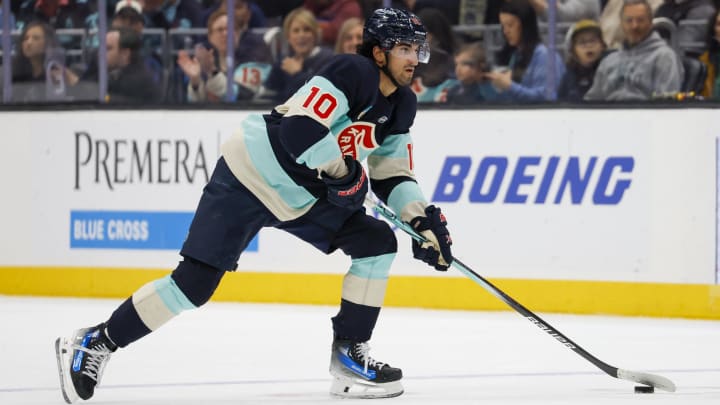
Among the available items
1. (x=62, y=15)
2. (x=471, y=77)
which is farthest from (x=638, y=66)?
(x=62, y=15)

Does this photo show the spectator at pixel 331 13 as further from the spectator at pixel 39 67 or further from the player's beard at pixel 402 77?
the player's beard at pixel 402 77

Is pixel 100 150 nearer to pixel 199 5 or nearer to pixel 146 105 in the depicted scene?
pixel 146 105

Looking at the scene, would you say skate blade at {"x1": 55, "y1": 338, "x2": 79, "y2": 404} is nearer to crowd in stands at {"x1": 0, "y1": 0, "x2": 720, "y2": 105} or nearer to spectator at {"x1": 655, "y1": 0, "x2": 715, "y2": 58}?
crowd in stands at {"x1": 0, "y1": 0, "x2": 720, "y2": 105}

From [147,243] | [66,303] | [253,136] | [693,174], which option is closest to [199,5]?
[147,243]

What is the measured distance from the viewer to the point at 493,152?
5766 mm

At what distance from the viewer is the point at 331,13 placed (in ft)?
20.6

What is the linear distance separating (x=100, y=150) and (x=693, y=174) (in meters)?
2.81

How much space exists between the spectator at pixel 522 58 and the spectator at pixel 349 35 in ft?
2.30

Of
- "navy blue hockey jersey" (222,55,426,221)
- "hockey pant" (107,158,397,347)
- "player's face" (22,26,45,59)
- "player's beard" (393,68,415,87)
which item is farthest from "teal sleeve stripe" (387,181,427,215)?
"player's face" (22,26,45,59)

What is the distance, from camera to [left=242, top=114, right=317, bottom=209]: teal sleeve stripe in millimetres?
3363

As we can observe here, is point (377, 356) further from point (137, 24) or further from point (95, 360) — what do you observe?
point (137, 24)

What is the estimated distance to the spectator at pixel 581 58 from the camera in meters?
5.80

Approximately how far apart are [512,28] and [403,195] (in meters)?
2.51

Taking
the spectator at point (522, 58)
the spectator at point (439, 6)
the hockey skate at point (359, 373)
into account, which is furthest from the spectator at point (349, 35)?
the hockey skate at point (359, 373)
